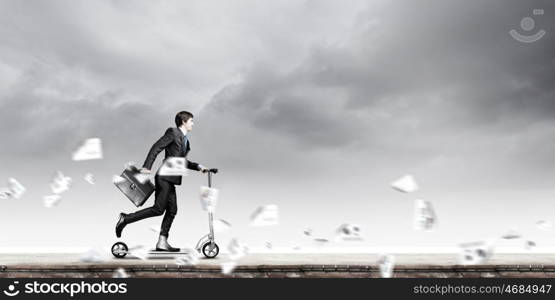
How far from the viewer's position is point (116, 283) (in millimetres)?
5828

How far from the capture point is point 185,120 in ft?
24.6

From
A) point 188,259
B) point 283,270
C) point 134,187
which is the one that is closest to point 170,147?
point 134,187

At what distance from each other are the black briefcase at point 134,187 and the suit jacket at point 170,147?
27cm

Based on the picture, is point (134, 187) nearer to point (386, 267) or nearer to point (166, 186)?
point (166, 186)

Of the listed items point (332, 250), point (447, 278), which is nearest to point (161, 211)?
point (332, 250)

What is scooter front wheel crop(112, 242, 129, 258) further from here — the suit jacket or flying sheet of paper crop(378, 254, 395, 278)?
flying sheet of paper crop(378, 254, 395, 278)

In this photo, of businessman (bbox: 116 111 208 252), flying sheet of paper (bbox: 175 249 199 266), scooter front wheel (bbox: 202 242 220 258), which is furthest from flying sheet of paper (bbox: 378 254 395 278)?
businessman (bbox: 116 111 208 252)

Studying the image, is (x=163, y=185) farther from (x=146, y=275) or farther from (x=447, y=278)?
(x=447, y=278)

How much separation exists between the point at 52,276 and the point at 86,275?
0.37m

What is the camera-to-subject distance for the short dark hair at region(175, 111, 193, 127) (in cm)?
748

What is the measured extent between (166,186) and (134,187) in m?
0.43

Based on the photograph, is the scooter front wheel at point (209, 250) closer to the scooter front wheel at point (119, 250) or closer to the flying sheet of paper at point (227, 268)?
the scooter front wheel at point (119, 250)

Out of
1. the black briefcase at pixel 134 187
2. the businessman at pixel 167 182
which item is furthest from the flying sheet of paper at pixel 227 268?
the black briefcase at pixel 134 187

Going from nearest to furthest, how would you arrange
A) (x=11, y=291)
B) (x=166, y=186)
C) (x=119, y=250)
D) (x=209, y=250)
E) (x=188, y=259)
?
(x=11, y=291)
(x=188, y=259)
(x=166, y=186)
(x=119, y=250)
(x=209, y=250)
